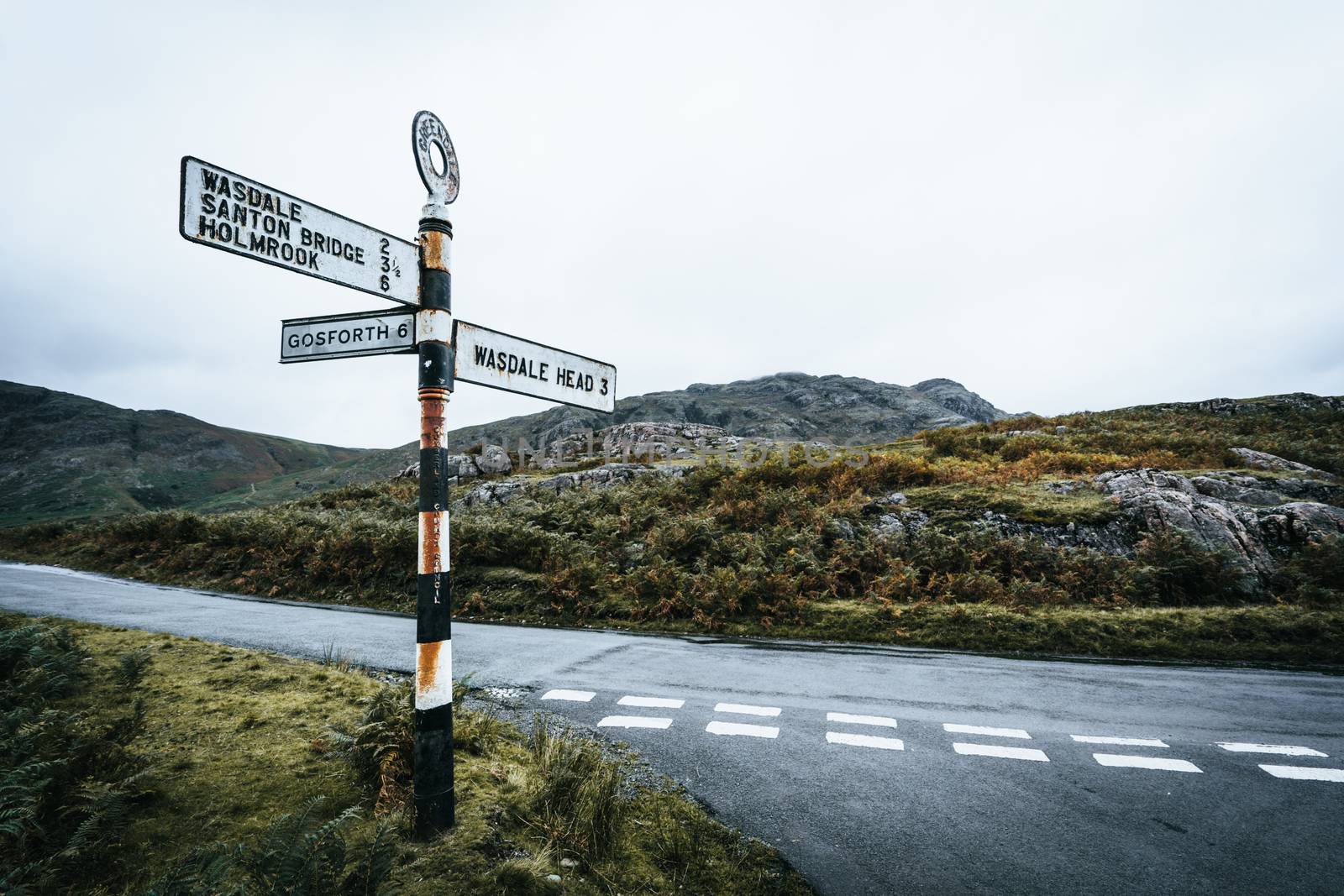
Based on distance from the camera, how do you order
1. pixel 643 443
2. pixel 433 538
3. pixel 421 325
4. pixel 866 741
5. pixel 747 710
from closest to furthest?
pixel 433 538, pixel 421 325, pixel 866 741, pixel 747 710, pixel 643 443

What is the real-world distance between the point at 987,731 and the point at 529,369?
6.18m

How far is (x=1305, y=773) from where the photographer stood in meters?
5.48

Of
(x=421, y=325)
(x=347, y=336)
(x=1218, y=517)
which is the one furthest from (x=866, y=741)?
(x=1218, y=517)

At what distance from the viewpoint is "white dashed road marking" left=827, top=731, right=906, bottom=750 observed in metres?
5.98

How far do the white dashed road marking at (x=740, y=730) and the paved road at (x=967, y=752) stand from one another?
28mm

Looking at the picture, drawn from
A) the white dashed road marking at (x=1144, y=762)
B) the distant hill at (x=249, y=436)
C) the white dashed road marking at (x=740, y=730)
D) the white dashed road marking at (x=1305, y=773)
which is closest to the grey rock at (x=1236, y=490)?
the white dashed road marking at (x=1305, y=773)

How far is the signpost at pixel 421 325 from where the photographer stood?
319 centimetres

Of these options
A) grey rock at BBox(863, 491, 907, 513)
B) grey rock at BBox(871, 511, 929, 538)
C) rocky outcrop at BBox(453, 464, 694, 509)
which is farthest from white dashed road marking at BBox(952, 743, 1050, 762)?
rocky outcrop at BBox(453, 464, 694, 509)

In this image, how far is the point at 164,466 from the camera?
377ft

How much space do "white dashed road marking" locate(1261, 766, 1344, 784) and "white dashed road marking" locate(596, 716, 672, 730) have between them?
5.82m

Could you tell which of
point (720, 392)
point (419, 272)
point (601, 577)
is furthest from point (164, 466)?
point (419, 272)

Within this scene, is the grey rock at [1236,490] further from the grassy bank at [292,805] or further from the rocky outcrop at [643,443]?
the grassy bank at [292,805]

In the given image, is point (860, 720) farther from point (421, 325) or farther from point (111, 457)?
point (111, 457)

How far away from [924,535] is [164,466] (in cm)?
14616
